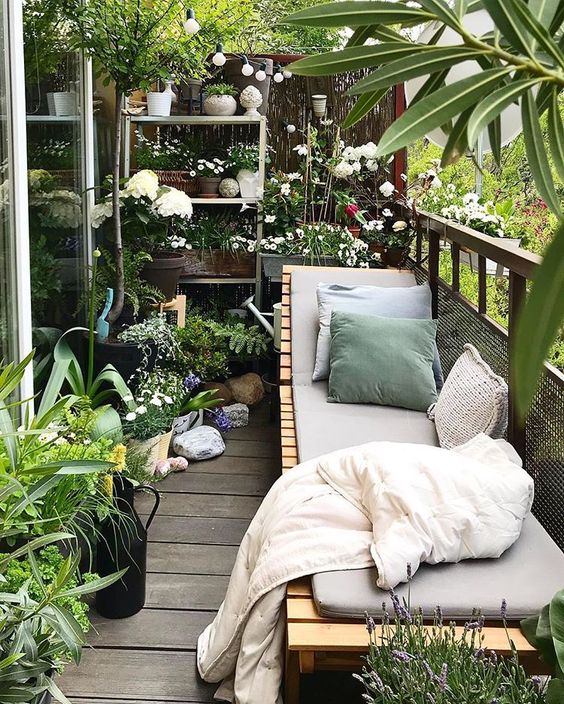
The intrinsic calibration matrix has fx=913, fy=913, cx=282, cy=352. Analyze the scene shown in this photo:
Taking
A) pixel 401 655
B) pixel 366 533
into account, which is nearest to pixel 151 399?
pixel 366 533

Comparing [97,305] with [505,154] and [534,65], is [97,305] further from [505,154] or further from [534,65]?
[505,154]

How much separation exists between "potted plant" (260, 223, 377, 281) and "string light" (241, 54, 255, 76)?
2.85 feet

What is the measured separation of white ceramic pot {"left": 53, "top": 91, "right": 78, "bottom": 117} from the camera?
3639mm

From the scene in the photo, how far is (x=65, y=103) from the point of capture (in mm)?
3822

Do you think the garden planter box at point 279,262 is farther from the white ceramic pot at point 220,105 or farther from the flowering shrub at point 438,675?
the flowering shrub at point 438,675

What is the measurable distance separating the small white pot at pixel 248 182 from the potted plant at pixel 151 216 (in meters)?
0.81

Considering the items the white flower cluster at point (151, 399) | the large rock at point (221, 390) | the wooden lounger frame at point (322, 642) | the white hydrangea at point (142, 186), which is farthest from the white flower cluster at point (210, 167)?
the wooden lounger frame at point (322, 642)

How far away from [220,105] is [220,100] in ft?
0.09

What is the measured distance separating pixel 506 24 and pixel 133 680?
2.12 m

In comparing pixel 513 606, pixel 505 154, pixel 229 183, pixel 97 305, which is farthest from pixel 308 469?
pixel 505 154

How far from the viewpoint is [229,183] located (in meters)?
5.23

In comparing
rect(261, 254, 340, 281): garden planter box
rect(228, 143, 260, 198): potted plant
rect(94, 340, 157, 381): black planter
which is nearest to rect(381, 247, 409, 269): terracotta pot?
rect(261, 254, 340, 281): garden planter box

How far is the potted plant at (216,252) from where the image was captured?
524 cm

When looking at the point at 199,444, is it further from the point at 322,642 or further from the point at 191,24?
the point at 322,642
